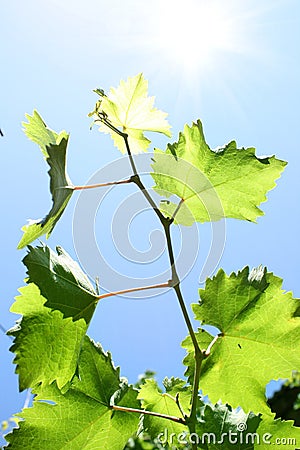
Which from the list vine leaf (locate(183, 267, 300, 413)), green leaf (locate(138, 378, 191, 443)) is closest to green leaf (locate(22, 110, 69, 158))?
vine leaf (locate(183, 267, 300, 413))

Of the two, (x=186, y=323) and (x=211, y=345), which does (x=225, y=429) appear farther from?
(x=186, y=323)

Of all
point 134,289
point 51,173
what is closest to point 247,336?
point 134,289

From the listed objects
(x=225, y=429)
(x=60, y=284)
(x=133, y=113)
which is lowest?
(x=225, y=429)

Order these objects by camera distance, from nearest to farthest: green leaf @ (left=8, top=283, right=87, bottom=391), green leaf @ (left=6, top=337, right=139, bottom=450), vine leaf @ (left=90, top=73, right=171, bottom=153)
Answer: green leaf @ (left=8, top=283, right=87, bottom=391) < green leaf @ (left=6, top=337, right=139, bottom=450) < vine leaf @ (left=90, top=73, right=171, bottom=153)

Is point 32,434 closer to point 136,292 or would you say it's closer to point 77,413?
point 77,413

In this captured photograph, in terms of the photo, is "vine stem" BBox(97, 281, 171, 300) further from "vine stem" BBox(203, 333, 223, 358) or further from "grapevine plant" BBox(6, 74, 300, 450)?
"vine stem" BBox(203, 333, 223, 358)

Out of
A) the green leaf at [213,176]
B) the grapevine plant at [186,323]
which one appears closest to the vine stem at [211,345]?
the grapevine plant at [186,323]
